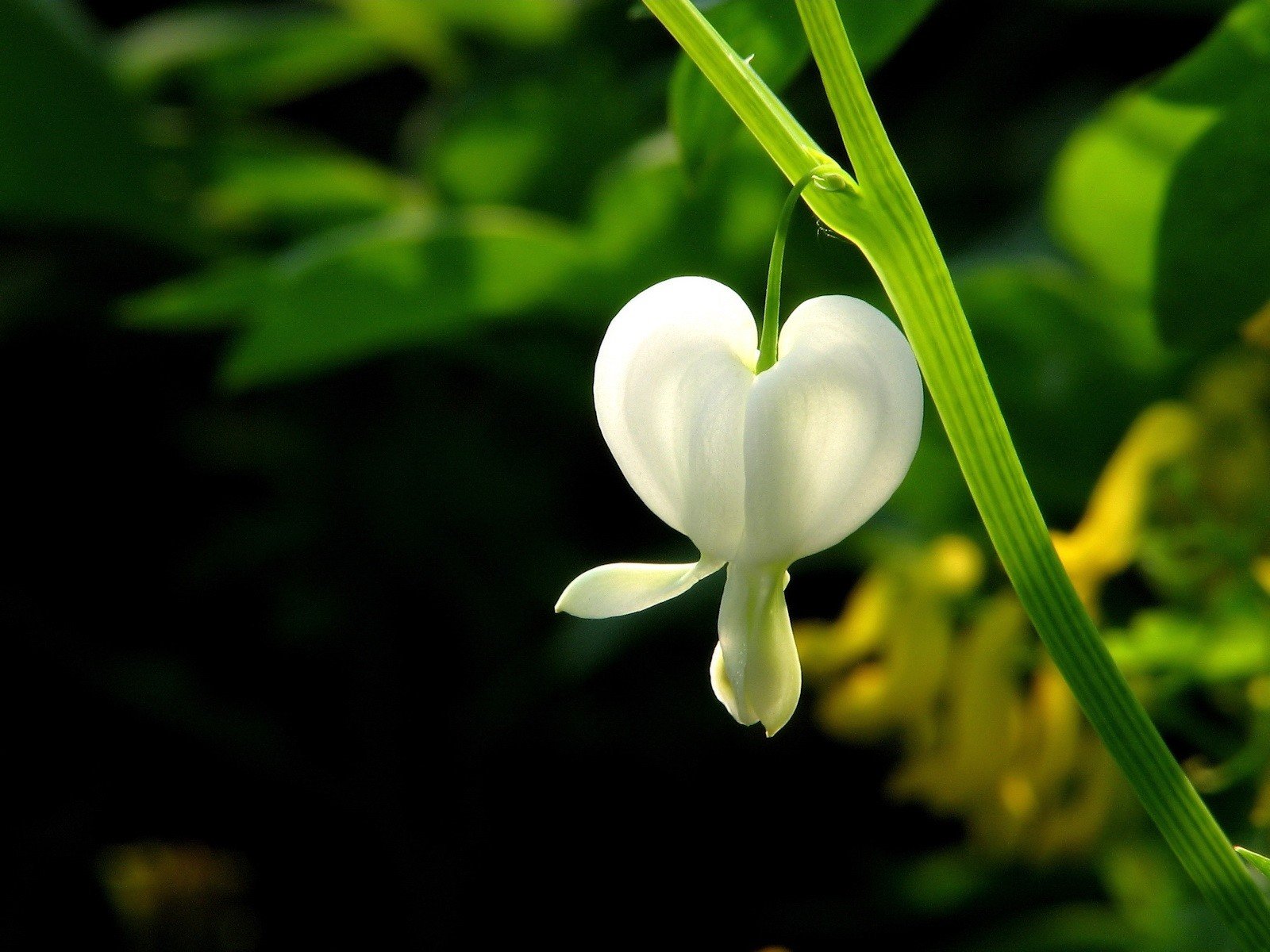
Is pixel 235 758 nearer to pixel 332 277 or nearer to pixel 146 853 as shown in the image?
pixel 146 853

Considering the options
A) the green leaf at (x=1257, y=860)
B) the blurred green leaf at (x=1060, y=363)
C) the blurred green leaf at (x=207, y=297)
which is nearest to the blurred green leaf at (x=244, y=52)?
the blurred green leaf at (x=207, y=297)

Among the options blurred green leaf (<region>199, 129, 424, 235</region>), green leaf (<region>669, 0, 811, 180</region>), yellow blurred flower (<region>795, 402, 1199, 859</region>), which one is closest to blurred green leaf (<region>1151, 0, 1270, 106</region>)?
green leaf (<region>669, 0, 811, 180</region>)

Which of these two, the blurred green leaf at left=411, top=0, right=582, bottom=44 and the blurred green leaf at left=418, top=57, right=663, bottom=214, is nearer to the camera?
the blurred green leaf at left=418, top=57, right=663, bottom=214

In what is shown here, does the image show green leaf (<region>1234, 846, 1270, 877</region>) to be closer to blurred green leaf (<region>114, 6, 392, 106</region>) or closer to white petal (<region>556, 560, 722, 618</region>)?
white petal (<region>556, 560, 722, 618</region>)

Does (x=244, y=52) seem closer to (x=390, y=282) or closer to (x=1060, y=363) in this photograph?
(x=390, y=282)

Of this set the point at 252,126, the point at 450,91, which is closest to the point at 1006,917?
the point at 450,91

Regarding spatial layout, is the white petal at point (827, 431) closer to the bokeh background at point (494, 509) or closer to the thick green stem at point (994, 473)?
the thick green stem at point (994, 473)
